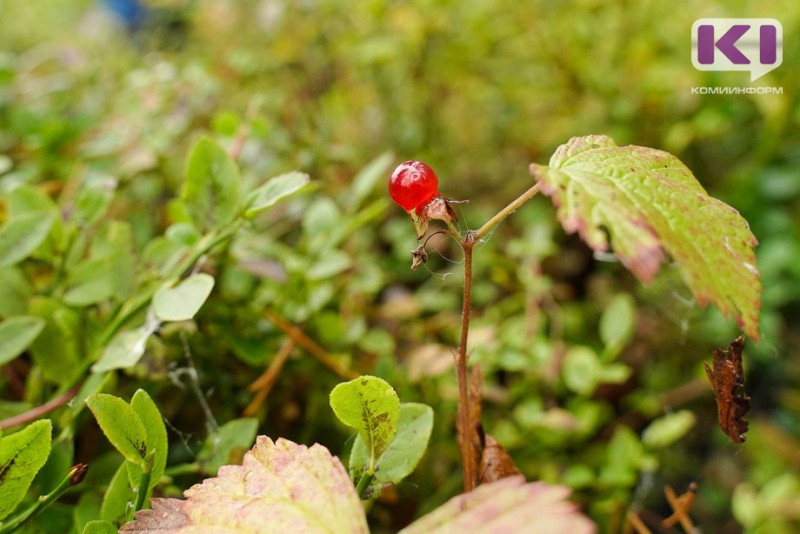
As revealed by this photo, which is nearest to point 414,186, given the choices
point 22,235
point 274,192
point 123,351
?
point 274,192

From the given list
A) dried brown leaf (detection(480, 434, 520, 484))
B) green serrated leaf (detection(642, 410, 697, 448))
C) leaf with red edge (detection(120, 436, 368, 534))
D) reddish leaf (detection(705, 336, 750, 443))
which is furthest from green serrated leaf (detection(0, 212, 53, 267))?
green serrated leaf (detection(642, 410, 697, 448))

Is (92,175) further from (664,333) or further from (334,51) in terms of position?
(664,333)

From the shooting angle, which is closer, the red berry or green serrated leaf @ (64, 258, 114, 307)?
the red berry

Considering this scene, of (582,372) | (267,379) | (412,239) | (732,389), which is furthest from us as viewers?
(412,239)

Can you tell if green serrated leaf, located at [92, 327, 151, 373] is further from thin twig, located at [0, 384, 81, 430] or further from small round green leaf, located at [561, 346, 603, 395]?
small round green leaf, located at [561, 346, 603, 395]

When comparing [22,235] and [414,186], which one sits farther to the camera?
[22,235]

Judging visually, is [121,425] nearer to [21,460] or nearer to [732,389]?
[21,460]
